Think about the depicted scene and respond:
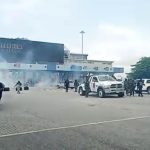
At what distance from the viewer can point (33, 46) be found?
73250mm

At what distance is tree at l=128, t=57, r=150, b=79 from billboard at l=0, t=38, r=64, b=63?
55.4ft

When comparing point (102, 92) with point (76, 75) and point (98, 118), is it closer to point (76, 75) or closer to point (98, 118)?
point (98, 118)

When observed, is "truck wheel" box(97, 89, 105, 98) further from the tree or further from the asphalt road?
the tree

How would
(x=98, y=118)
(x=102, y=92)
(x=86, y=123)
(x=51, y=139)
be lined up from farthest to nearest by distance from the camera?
1. (x=102, y=92)
2. (x=98, y=118)
3. (x=86, y=123)
4. (x=51, y=139)

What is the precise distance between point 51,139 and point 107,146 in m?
1.52

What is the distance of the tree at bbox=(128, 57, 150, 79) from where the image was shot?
79.4 metres

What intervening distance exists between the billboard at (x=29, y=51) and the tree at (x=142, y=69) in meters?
16.9

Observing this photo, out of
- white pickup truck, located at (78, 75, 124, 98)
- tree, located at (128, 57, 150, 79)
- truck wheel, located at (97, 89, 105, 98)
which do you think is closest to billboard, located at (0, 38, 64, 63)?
tree, located at (128, 57, 150, 79)

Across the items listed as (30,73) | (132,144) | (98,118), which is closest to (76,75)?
(30,73)

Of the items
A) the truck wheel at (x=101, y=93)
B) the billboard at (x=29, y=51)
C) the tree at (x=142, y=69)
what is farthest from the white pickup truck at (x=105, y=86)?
the tree at (x=142, y=69)

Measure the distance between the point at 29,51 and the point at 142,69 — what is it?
25.2m

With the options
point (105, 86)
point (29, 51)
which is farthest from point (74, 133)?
point (29, 51)

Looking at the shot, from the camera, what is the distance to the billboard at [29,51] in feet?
230

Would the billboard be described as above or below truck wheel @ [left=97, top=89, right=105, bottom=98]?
above
